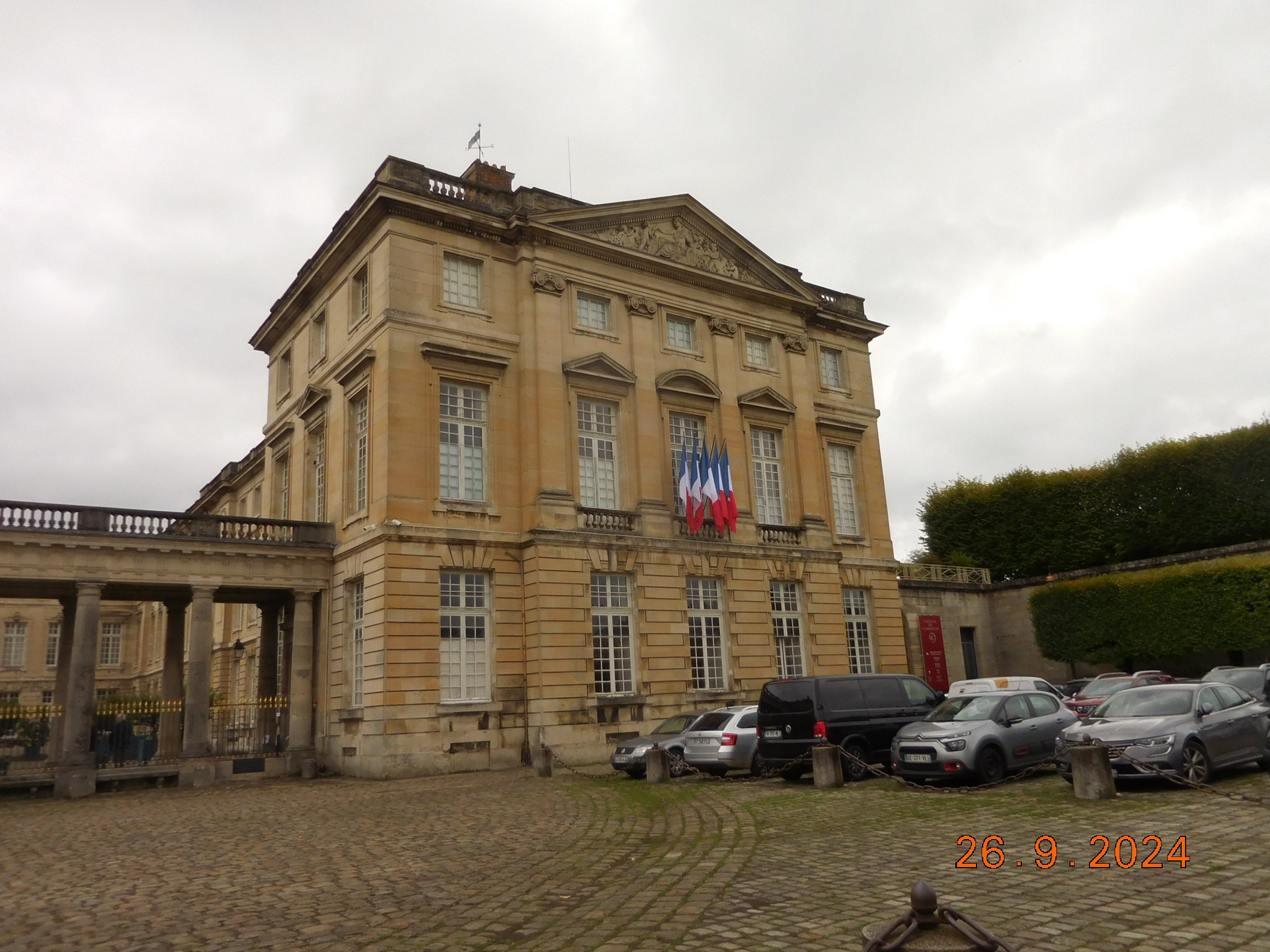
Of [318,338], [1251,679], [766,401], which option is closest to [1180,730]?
[1251,679]

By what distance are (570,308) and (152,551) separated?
40.5 feet

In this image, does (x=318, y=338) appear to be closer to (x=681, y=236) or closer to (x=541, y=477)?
(x=541, y=477)

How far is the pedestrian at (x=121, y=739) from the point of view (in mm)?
22297

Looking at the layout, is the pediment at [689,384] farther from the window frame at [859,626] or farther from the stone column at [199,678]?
the stone column at [199,678]

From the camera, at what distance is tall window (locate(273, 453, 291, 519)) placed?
3094 cm

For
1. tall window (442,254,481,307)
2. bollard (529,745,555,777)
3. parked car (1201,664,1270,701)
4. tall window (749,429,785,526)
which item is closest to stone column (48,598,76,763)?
bollard (529,745,555,777)

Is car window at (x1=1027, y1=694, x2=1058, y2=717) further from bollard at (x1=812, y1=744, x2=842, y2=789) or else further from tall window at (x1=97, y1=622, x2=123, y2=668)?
tall window at (x1=97, y1=622, x2=123, y2=668)

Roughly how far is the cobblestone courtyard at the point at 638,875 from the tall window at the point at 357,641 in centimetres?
822

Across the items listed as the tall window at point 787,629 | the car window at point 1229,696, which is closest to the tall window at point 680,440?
the tall window at point 787,629

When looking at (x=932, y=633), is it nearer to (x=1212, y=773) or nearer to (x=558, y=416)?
(x=558, y=416)

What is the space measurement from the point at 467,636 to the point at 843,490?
15.1m

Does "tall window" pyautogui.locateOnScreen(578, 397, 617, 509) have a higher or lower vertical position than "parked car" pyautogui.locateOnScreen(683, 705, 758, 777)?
higher

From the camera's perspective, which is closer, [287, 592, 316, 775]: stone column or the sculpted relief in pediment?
[287, 592, 316, 775]: stone column

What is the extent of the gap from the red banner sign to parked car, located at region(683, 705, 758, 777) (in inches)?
764
